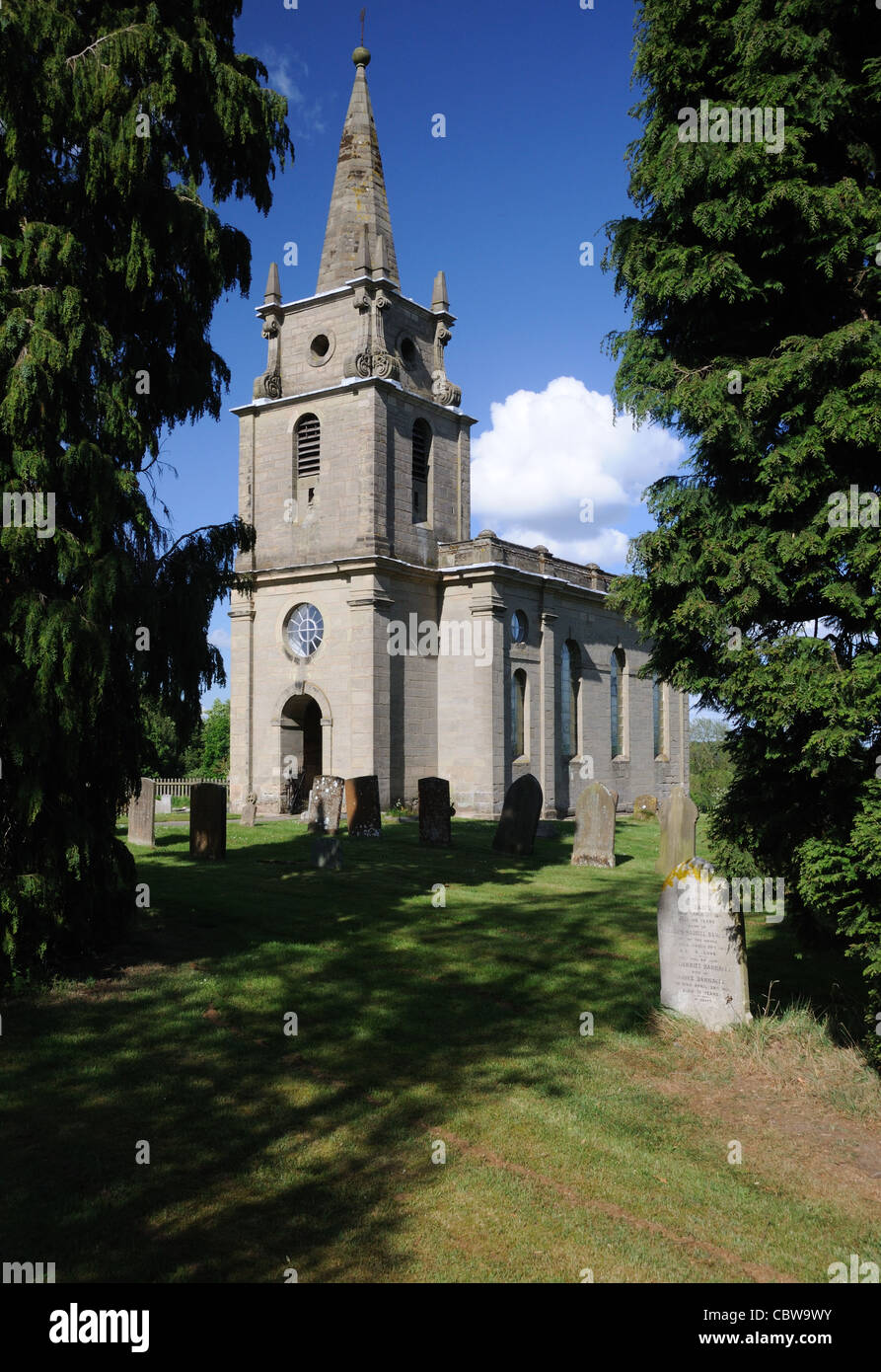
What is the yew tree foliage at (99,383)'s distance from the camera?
7.67 metres

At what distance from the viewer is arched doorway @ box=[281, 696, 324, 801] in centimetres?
2738

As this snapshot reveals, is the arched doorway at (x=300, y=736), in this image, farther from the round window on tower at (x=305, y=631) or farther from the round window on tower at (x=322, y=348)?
the round window on tower at (x=322, y=348)

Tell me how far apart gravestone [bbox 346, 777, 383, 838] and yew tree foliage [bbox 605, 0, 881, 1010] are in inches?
505

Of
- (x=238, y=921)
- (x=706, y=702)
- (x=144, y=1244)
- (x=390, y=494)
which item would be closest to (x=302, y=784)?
(x=390, y=494)

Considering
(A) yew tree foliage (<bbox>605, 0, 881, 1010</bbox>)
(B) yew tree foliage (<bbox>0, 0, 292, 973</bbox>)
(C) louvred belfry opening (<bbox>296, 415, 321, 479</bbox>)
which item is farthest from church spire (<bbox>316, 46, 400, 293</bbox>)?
(A) yew tree foliage (<bbox>605, 0, 881, 1010</bbox>)

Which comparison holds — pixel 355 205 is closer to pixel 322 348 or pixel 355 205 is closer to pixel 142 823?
pixel 322 348

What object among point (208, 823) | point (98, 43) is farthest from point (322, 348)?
point (98, 43)

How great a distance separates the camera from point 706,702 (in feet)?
23.0

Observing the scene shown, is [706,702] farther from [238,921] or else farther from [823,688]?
[238,921]

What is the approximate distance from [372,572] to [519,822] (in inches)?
398

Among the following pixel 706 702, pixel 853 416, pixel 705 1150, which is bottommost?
pixel 705 1150

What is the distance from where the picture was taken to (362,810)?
19469mm

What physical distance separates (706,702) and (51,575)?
19.6ft

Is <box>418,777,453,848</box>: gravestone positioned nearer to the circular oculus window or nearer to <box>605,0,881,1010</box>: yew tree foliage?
<box>605,0,881,1010</box>: yew tree foliage
